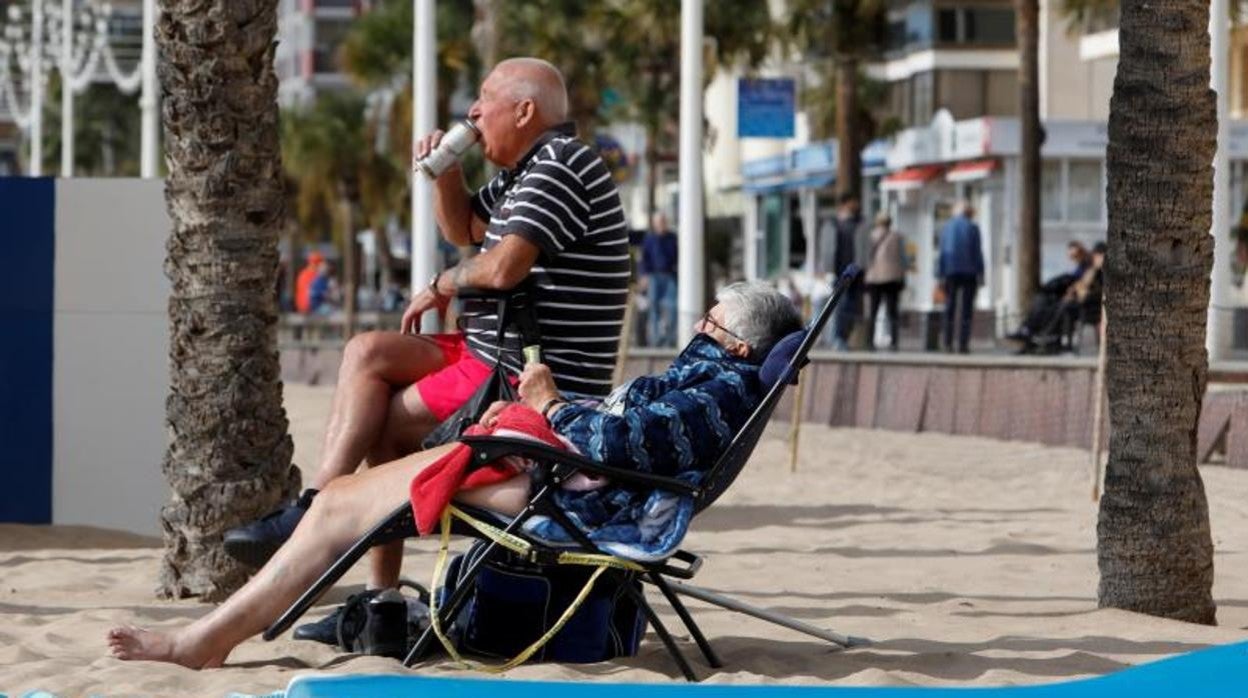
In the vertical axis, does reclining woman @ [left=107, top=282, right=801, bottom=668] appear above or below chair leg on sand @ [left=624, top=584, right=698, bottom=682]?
above

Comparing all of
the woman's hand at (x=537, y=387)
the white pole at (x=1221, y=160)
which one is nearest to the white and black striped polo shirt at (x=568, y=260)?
the woman's hand at (x=537, y=387)

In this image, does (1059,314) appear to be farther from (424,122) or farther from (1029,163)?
(1029,163)

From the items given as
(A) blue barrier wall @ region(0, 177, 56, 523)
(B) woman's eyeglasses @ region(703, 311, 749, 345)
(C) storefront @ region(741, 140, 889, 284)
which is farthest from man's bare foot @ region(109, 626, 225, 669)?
(C) storefront @ region(741, 140, 889, 284)

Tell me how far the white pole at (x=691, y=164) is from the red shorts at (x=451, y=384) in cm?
1884

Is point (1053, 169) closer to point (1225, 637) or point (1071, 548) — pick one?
point (1071, 548)

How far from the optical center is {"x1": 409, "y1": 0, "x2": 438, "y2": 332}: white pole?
25.4 meters

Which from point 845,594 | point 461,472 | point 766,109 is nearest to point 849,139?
point 766,109

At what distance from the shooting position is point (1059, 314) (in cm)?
2458

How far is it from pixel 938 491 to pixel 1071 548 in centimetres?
396

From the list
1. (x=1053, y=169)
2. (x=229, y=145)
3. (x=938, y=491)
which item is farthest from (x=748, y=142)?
(x=229, y=145)

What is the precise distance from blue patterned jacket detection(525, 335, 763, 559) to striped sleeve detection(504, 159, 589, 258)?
64 centimetres

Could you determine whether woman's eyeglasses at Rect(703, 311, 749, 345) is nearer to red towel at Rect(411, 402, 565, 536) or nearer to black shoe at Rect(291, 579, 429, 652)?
red towel at Rect(411, 402, 565, 536)

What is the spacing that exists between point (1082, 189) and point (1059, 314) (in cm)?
2400

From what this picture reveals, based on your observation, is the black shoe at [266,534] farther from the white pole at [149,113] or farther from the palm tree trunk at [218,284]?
the white pole at [149,113]
